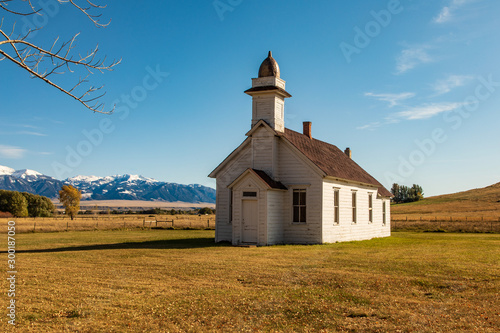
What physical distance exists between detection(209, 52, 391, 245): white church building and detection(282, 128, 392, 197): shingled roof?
0.10 meters

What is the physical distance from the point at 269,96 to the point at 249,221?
7.43 metres

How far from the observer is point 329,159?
1144 inches

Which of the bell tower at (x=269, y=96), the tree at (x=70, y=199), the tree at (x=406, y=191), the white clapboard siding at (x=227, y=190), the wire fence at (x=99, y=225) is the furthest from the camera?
the tree at (x=406, y=191)

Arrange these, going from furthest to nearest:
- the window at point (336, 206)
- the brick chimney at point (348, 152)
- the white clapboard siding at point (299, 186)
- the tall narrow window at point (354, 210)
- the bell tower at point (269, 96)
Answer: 1. the brick chimney at point (348, 152)
2. the tall narrow window at point (354, 210)
3. the window at point (336, 206)
4. the bell tower at point (269, 96)
5. the white clapboard siding at point (299, 186)

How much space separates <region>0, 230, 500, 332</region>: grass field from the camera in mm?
8281

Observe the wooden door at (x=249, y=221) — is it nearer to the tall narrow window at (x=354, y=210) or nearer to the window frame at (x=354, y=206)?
the window frame at (x=354, y=206)

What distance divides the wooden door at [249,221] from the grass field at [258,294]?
602 cm

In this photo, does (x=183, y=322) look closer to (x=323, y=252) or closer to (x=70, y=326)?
(x=70, y=326)

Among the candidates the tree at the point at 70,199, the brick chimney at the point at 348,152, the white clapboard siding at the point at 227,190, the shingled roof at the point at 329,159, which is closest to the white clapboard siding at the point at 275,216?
the shingled roof at the point at 329,159

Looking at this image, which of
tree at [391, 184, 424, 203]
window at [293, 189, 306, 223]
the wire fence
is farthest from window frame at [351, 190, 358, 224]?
tree at [391, 184, 424, 203]

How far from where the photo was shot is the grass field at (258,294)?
8.28 m

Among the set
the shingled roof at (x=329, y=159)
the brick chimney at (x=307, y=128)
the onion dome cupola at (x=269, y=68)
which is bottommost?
the shingled roof at (x=329, y=159)

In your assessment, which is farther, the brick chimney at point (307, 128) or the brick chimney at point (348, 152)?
the brick chimney at point (348, 152)

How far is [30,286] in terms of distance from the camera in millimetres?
11781
